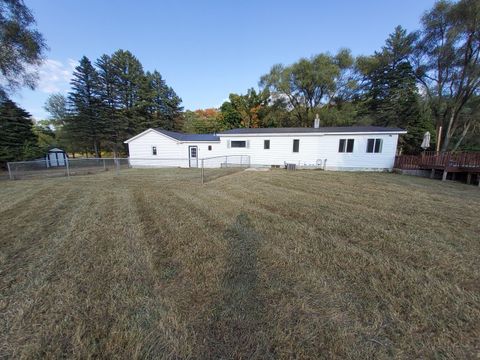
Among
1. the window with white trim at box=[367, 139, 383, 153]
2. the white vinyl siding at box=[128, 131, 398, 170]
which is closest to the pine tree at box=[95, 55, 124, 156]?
the white vinyl siding at box=[128, 131, 398, 170]

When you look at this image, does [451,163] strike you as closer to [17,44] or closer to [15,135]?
[17,44]

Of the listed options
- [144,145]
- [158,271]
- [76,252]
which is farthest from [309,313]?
[144,145]

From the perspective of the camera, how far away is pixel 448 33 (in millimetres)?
15617

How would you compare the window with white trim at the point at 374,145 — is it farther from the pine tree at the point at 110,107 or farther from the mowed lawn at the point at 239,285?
the pine tree at the point at 110,107

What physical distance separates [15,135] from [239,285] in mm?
28832

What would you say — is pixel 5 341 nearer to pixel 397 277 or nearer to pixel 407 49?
pixel 397 277

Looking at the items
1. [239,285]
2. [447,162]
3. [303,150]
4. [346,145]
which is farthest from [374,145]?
[239,285]

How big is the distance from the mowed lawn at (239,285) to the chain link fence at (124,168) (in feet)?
22.4

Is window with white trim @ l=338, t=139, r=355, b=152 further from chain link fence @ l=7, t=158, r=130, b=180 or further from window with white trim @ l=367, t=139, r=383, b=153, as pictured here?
chain link fence @ l=7, t=158, r=130, b=180

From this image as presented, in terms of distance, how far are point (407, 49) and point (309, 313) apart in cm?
2868

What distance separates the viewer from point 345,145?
1458cm

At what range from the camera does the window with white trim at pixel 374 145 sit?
1393 centimetres

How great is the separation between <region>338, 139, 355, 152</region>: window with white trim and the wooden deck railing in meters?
3.44

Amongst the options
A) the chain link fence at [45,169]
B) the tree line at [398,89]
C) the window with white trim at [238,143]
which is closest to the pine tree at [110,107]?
the chain link fence at [45,169]
